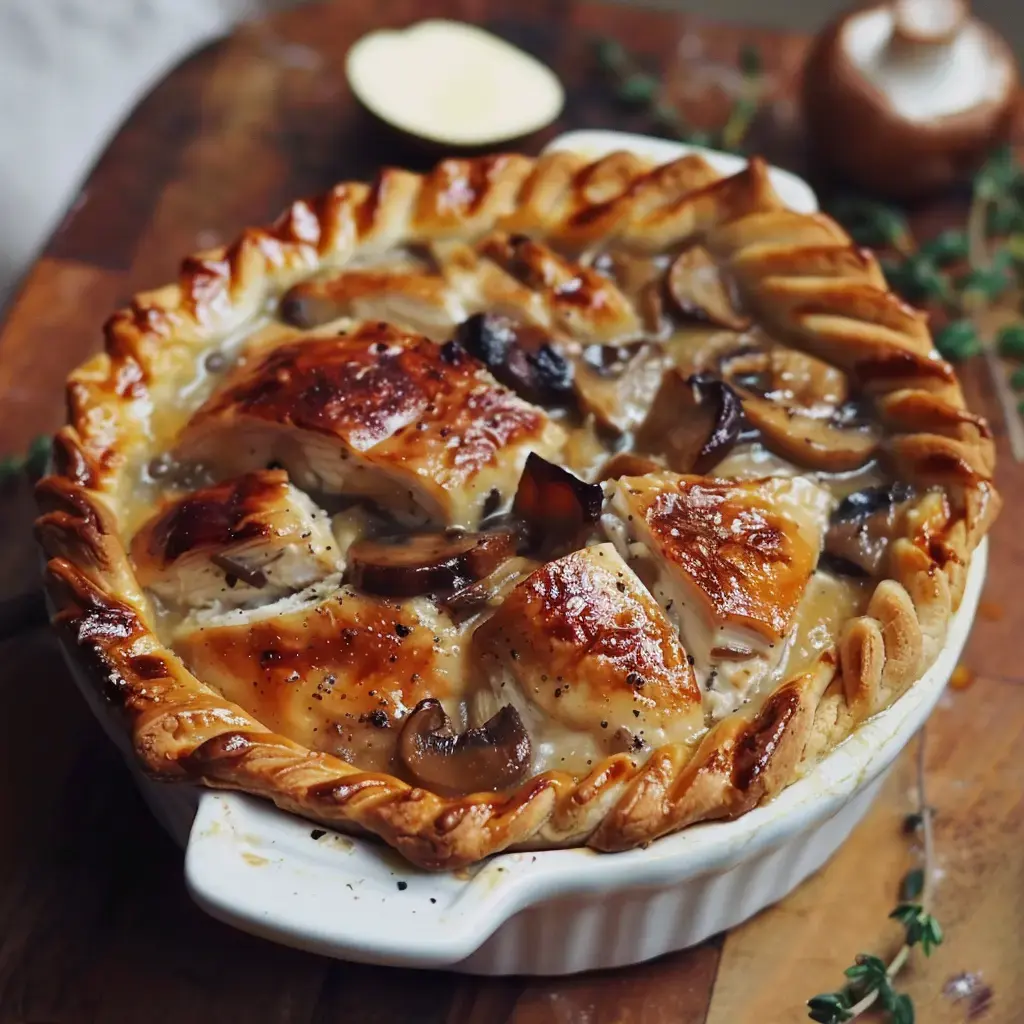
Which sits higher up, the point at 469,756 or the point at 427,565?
the point at 427,565

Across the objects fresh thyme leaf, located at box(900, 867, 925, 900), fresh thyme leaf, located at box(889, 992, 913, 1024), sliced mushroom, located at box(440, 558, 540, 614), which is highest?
sliced mushroom, located at box(440, 558, 540, 614)

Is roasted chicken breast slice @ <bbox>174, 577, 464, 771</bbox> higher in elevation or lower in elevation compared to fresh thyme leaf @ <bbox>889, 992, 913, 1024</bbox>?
higher

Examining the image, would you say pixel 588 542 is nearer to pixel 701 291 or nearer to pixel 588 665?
pixel 588 665

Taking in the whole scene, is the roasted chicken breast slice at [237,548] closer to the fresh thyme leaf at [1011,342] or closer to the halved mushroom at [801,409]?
Result: the halved mushroom at [801,409]

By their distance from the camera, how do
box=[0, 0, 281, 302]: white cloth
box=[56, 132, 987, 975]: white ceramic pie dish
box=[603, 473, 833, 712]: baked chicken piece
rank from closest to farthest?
box=[56, 132, 987, 975]: white ceramic pie dish → box=[603, 473, 833, 712]: baked chicken piece → box=[0, 0, 281, 302]: white cloth

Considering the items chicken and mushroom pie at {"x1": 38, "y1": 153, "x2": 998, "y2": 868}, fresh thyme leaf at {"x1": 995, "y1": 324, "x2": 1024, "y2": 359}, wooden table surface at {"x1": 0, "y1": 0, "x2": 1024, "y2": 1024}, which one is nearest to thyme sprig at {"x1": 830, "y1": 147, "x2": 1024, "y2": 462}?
fresh thyme leaf at {"x1": 995, "y1": 324, "x2": 1024, "y2": 359}

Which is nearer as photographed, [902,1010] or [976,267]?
[902,1010]

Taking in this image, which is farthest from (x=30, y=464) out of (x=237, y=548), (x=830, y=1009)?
(x=830, y=1009)

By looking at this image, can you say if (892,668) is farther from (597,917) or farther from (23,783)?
(23,783)

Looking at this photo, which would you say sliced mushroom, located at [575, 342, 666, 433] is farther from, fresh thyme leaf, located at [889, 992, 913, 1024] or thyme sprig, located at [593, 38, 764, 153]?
thyme sprig, located at [593, 38, 764, 153]
